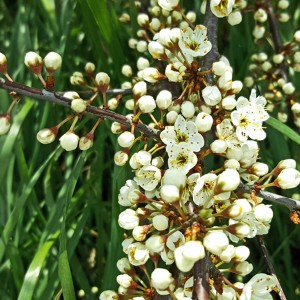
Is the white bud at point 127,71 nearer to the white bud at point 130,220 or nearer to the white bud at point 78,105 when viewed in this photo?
the white bud at point 78,105

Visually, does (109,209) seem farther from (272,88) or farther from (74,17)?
(74,17)

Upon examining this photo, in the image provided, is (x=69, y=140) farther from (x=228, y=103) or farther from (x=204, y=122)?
(x=228, y=103)

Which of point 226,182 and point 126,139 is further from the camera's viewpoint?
point 126,139

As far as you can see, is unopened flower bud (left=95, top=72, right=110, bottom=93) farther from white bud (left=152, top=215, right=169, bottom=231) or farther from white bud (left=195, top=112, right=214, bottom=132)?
white bud (left=152, top=215, right=169, bottom=231)

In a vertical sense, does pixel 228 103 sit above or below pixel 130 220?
above

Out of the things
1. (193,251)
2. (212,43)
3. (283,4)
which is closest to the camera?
(193,251)

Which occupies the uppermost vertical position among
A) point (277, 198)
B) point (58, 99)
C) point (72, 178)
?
point (58, 99)

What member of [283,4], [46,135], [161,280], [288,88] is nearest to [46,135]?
[46,135]

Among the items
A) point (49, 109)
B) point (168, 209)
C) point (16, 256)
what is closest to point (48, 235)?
point (16, 256)
